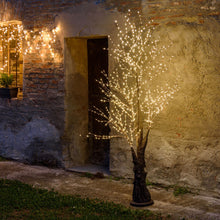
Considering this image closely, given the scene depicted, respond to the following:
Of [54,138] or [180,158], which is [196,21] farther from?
[54,138]

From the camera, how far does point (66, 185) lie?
238 inches

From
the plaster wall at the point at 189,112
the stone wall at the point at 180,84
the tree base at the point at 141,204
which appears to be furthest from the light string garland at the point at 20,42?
the tree base at the point at 141,204

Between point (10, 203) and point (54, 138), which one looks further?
point (54, 138)

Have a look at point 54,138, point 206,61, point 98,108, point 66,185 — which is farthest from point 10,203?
point 206,61

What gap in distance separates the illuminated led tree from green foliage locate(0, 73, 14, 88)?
2.26 m

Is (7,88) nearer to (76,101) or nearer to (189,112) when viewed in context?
(76,101)

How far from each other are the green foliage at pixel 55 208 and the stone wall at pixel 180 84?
1.15 m

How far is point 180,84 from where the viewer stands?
567 centimetres

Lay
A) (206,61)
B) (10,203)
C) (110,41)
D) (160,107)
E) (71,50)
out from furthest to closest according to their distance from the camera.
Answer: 1. (71,50)
2. (110,41)
3. (160,107)
4. (206,61)
5. (10,203)

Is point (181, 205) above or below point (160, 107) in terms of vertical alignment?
below

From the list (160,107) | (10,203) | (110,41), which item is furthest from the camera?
(110,41)

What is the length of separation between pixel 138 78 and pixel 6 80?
2859 mm

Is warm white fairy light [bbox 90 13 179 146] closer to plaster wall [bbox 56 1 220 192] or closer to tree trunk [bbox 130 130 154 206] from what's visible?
plaster wall [bbox 56 1 220 192]

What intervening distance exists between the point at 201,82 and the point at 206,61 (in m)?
0.29
